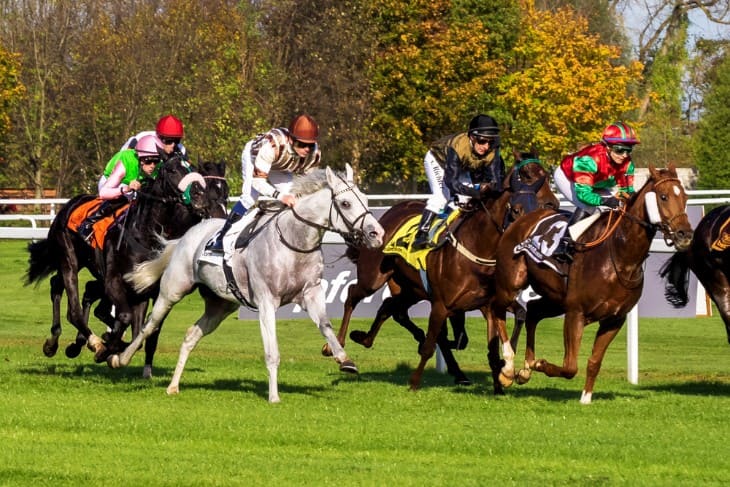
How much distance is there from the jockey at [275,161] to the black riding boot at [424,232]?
1215 millimetres

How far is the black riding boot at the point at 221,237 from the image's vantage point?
37.3 feet

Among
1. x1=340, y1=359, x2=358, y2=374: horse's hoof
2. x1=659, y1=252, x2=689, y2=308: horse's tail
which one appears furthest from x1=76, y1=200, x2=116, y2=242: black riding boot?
x1=659, y1=252, x2=689, y2=308: horse's tail

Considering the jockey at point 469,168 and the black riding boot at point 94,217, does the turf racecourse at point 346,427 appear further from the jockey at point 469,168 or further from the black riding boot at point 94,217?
the jockey at point 469,168

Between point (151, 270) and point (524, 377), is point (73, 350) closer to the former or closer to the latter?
point (151, 270)

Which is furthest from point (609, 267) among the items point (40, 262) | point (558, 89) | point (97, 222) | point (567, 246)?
point (558, 89)

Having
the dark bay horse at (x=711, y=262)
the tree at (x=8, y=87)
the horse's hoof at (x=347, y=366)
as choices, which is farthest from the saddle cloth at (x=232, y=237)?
the tree at (x=8, y=87)

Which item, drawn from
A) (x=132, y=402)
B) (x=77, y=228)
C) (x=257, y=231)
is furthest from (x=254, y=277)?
(x=77, y=228)

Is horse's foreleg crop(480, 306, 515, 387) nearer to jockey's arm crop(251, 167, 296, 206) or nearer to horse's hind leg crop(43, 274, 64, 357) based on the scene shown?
jockey's arm crop(251, 167, 296, 206)

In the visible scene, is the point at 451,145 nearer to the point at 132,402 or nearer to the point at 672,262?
the point at 672,262

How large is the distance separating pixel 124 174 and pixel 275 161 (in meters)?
2.27

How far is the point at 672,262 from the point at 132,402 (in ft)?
15.4

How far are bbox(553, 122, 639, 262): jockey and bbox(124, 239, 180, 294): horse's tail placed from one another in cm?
325

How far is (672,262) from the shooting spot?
12469 mm

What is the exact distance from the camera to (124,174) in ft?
43.1
